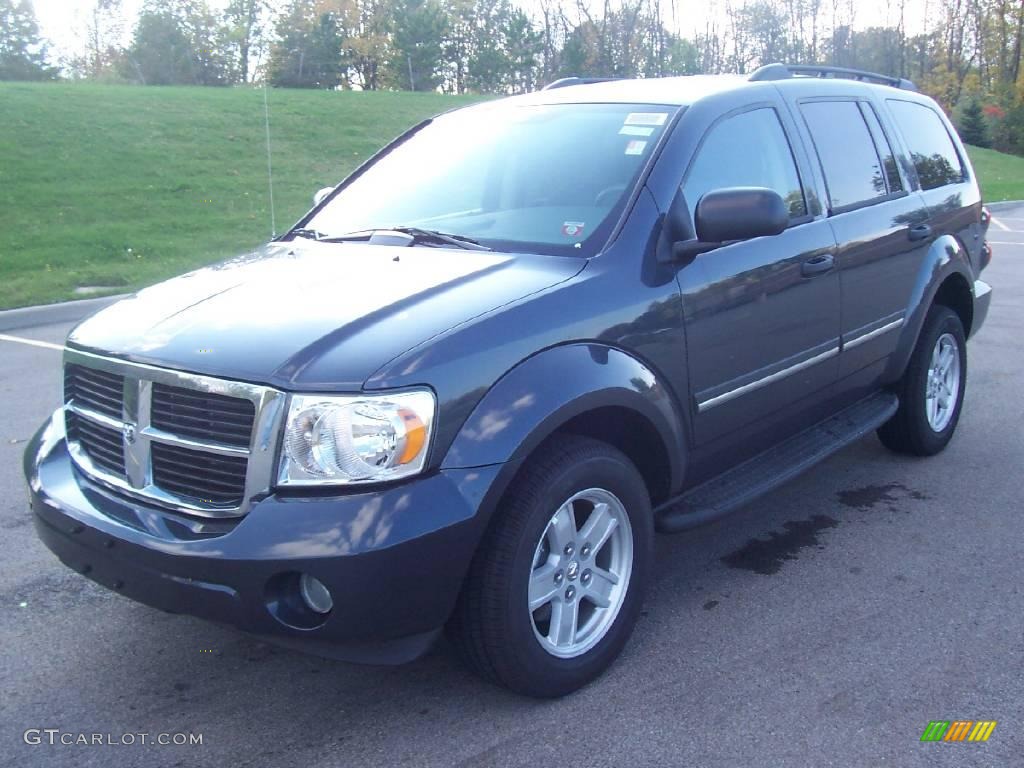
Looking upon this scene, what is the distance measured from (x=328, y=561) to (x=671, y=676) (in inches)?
51.1

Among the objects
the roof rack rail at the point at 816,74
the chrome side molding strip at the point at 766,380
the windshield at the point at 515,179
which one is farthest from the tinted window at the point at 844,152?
the windshield at the point at 515,179

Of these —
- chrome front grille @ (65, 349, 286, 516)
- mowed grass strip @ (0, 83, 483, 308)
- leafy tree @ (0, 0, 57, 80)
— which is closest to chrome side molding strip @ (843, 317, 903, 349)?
chrome front grille @ (65, 349, 286, 516)

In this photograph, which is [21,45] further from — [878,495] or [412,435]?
[412,435]

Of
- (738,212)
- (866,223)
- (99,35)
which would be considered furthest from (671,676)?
(99,35)

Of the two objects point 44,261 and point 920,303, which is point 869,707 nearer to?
point 920,303

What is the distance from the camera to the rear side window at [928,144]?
17.5 ft

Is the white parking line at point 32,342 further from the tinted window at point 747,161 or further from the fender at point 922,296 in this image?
the fender at point 922,296

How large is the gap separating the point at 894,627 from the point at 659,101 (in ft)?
7.04

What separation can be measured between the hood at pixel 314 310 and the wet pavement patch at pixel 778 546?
1614 millimetres

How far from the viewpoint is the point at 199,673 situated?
3346mm

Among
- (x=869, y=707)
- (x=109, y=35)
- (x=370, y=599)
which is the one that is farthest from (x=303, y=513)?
(x=109, y=35)

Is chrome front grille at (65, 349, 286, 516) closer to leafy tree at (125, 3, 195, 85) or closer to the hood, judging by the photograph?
the hood

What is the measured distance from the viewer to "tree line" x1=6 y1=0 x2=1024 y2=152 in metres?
51.2

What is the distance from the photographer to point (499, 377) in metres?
2.90
